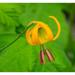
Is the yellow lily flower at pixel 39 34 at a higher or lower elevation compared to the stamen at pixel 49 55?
higher

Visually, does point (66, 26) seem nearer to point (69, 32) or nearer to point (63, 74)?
point (69, 32)

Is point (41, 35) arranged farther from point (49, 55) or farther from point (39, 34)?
point (49, 55)

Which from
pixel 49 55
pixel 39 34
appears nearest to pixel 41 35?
pixel 39 34

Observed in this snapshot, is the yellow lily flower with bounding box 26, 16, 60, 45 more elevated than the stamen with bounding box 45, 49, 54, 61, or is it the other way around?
the yellow lily flower with bounding box 26, 16, 60, 45

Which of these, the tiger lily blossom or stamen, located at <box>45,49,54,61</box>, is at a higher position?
the tiger lily blossom

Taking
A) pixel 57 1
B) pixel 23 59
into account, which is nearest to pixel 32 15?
pixel 57 1

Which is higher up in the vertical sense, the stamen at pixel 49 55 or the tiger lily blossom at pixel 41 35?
the tiger lily blossom at pixel 41 35
